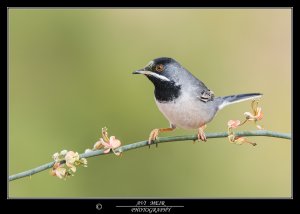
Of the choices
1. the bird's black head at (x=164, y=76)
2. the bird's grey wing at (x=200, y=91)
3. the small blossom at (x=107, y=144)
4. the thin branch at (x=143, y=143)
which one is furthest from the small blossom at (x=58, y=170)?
the bird's grey wing at (x=200, y=91)

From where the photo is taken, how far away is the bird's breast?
276 centimetres

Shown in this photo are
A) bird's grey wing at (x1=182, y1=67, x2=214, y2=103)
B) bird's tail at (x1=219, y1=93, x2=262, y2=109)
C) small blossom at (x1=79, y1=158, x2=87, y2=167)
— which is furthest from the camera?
bird's grey wing at (x1=182, y1=67, x2=214, y2=103)

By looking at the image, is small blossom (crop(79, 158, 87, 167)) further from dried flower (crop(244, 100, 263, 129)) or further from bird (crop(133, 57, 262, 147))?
dried flower (crop(244, 100, 263, 129))

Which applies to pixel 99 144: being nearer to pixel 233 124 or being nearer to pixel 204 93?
pixel 233 124

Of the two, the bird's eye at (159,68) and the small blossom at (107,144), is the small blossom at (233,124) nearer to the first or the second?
the small blossom at (107,144)

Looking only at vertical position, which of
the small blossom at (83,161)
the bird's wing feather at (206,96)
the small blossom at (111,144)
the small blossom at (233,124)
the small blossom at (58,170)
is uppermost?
the bird's wing feather at (206,96)

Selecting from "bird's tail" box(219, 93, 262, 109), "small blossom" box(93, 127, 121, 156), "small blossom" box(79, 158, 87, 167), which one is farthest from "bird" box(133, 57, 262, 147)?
"small blossom" box(79, 158, 87, 167)

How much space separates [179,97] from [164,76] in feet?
0.59

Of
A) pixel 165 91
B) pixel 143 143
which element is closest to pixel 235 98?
pixel 165 91

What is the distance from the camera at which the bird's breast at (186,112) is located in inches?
109
